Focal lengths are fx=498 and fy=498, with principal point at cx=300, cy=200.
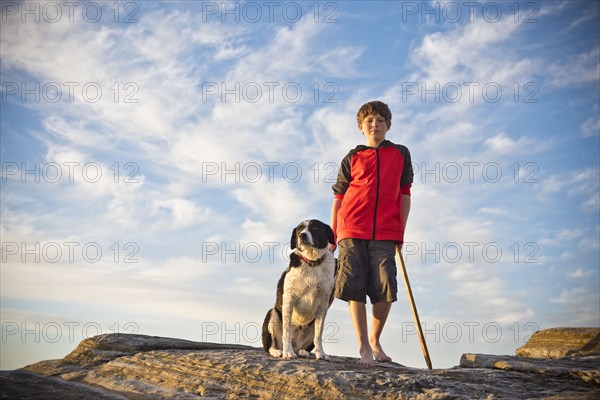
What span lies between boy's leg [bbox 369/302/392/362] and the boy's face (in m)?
2.22

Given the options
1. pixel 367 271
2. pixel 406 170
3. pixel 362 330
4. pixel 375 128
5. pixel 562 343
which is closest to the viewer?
pixel 362 330

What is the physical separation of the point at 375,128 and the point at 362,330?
8.83ft

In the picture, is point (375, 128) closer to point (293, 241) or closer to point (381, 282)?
point (293, 241)

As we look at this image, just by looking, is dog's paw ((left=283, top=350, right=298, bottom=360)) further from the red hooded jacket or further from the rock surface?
the rock surface

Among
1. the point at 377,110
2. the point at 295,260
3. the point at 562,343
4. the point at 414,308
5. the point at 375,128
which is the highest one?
the point at 377,110

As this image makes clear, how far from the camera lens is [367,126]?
6906 mm

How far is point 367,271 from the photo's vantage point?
6.54 m

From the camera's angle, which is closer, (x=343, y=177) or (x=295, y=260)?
(x=295, y=260)

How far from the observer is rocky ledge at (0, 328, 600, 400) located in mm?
5133

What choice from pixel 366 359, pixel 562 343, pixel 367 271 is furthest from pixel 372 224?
pixel 562 343

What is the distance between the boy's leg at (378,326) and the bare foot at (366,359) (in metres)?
0.43

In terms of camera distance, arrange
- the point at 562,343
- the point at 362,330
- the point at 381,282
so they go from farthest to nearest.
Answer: the point at 562,343
the point at 381,282
the point at 362,330

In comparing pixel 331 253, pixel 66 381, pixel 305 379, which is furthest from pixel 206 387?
pixel 331 253

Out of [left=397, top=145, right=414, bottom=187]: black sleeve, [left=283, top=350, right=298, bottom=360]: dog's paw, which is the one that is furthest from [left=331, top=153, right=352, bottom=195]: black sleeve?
[left=283, top=350, right=298, bottom=360]: dog's paw
